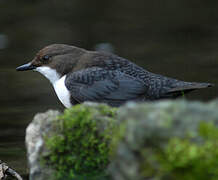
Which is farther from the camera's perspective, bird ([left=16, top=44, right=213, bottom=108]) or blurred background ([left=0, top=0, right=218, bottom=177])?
blurred background ([left=0, top=0, right=218, bottom=177])

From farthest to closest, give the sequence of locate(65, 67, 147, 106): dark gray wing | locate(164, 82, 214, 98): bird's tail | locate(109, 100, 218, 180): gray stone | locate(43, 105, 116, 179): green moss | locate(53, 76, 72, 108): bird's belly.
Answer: locate(53, 76, 72, 108): bird's belly
locate(65, 67, 147, 106): dark gray wing
locate(164, 82, 214, 98): bird's tail
locate(43, 105, 116, 179): green moss
locate(109, 100, 218, 180): gray stone

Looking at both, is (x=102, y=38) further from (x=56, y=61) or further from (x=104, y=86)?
(x=104, y=86)

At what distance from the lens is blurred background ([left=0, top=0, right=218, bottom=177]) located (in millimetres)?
8000

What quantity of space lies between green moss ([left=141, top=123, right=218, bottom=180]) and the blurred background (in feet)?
12.6

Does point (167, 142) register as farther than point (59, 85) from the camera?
No

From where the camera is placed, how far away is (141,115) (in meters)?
2.46

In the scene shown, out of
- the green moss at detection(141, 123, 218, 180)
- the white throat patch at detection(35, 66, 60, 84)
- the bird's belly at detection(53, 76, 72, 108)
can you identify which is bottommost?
the bird's belly at detection(53, 76, 72, 108)

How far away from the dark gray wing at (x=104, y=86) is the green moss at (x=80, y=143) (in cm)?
213

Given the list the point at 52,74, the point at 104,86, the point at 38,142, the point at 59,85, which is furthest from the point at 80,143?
the point at 52,74

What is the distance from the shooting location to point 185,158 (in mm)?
2410

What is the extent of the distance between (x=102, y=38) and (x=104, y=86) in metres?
5.60

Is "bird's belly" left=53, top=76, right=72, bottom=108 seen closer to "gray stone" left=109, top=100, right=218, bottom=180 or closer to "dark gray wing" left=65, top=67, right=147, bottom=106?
"dark gray wing" left=65, top=67, right=147, bottom=106

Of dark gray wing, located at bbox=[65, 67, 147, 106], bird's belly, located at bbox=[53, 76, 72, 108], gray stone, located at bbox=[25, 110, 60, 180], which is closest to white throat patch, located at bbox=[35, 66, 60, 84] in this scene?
Result: bird's belly, located at bbox=[53, 76, 72, 108]

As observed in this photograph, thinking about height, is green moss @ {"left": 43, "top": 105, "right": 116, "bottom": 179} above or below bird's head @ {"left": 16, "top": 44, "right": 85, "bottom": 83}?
above
